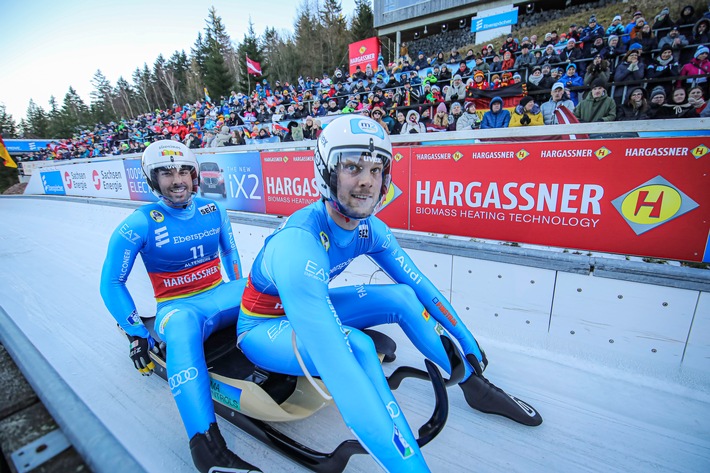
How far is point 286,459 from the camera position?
63.1 inches

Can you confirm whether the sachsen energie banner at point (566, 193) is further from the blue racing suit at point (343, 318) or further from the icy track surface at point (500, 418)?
the blue racing suit at point (343, 318)

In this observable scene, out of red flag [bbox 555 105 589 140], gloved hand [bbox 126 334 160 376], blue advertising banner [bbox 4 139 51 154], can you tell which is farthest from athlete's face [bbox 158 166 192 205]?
blue advertising banner [bbox 4 139 51 154]

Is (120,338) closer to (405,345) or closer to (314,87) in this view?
(405,345)

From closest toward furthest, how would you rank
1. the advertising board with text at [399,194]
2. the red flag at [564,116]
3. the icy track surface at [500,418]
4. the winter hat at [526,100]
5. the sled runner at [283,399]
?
the sled runner at [283,399] → the icy track surface at [500,418] → the advertising board with text at [399,194] → the red flag at [564,116] → the winter hat at [526,100]

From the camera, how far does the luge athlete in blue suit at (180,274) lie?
5.26 ft

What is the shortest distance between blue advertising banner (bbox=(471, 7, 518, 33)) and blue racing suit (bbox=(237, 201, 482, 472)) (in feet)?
80.7

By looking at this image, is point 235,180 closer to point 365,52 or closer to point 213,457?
point 213,457

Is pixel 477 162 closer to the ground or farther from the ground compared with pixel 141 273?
farther from the ground

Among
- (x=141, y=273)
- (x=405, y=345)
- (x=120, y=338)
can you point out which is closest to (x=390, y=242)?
(x=405, y=345)

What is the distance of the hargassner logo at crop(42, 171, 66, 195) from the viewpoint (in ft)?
31.5

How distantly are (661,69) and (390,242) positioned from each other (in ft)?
25.0

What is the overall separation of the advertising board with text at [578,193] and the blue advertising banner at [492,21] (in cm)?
2320

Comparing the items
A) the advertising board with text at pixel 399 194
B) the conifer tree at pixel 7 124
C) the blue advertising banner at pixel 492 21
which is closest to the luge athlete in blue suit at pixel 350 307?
the advertising board with text at pixel 399 194

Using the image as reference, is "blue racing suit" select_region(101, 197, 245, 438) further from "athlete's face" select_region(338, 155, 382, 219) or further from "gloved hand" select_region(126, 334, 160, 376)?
"athlete's face" select_region(338, 155, 382, 219)
